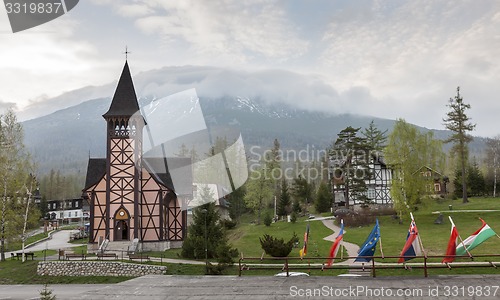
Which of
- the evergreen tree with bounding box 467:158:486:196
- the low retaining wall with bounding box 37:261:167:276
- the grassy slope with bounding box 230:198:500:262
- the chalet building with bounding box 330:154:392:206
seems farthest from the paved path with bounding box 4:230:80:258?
the evergreen tree with bounding box 467:158:486:196

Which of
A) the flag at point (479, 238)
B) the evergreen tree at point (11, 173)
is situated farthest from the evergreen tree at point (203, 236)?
the evergreen tree at point (11, 173)

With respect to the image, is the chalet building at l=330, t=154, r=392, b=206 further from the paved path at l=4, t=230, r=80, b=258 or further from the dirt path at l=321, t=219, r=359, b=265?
the paved path at l=4, t=230, r=80, b=258

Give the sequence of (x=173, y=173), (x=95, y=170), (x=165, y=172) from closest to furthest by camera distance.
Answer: (x=95, y=170)
(x=165, y=172)
(x=173, y=173)

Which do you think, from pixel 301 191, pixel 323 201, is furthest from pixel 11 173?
pixel 301 191

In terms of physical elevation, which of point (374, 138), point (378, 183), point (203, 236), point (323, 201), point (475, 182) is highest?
point (374, 138)

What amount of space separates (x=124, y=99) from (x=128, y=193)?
9.58 meters

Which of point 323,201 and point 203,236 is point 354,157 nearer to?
point 323,201

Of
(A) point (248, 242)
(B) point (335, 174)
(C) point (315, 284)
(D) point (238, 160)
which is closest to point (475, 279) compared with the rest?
(C) point (315, 284)

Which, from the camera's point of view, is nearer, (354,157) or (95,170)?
(95,170)

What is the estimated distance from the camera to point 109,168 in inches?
1684

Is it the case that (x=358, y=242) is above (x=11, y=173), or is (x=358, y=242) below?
below

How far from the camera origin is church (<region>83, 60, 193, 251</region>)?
4225cm

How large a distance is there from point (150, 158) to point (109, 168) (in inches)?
230

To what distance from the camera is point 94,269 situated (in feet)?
104
